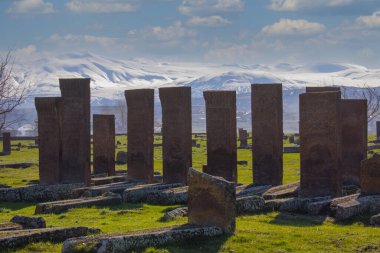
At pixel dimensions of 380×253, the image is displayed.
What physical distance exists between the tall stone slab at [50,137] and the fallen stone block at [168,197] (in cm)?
603

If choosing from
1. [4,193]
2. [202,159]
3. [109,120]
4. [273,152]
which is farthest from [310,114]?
[202,159]

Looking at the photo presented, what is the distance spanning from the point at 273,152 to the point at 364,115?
405 cm

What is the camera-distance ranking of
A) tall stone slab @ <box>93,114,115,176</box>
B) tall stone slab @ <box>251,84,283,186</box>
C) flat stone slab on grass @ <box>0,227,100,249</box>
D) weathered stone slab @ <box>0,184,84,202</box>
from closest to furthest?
flat stone slab on grass @ <box>0,227,100,249</box> < weathered stone slab @ <box>0,184,84,202</box> < tall stone slab @ <box>251,84,283,186</box> < tall stone slab @ <box>93,114,115,176</box>

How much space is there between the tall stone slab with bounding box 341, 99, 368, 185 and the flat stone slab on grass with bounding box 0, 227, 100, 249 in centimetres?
1466

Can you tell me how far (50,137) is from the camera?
3061 cm

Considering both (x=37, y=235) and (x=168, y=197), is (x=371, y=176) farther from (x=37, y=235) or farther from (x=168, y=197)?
(x=37, y=235)

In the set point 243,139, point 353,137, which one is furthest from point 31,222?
point 243,139

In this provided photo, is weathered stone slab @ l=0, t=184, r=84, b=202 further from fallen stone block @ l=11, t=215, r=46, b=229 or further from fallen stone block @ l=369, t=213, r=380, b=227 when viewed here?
fallen stone block @ l=369, t=213, r=380, b=227

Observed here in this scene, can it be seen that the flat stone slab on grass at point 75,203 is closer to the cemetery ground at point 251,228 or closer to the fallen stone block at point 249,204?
the cemetery ground at point 251,228

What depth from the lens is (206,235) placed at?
17094mm

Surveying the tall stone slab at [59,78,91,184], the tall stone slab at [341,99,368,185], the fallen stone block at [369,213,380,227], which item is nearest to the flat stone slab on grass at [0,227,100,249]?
the fallen stone block at [369,213,380,227]

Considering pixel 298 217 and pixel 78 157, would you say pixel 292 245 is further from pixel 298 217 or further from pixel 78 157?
pixel 78 157

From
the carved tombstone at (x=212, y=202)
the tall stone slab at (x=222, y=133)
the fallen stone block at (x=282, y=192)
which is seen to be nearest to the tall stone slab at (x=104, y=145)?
the tall stone slab at (x=222, y=133)

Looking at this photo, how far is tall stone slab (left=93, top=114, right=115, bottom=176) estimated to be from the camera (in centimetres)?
3584
